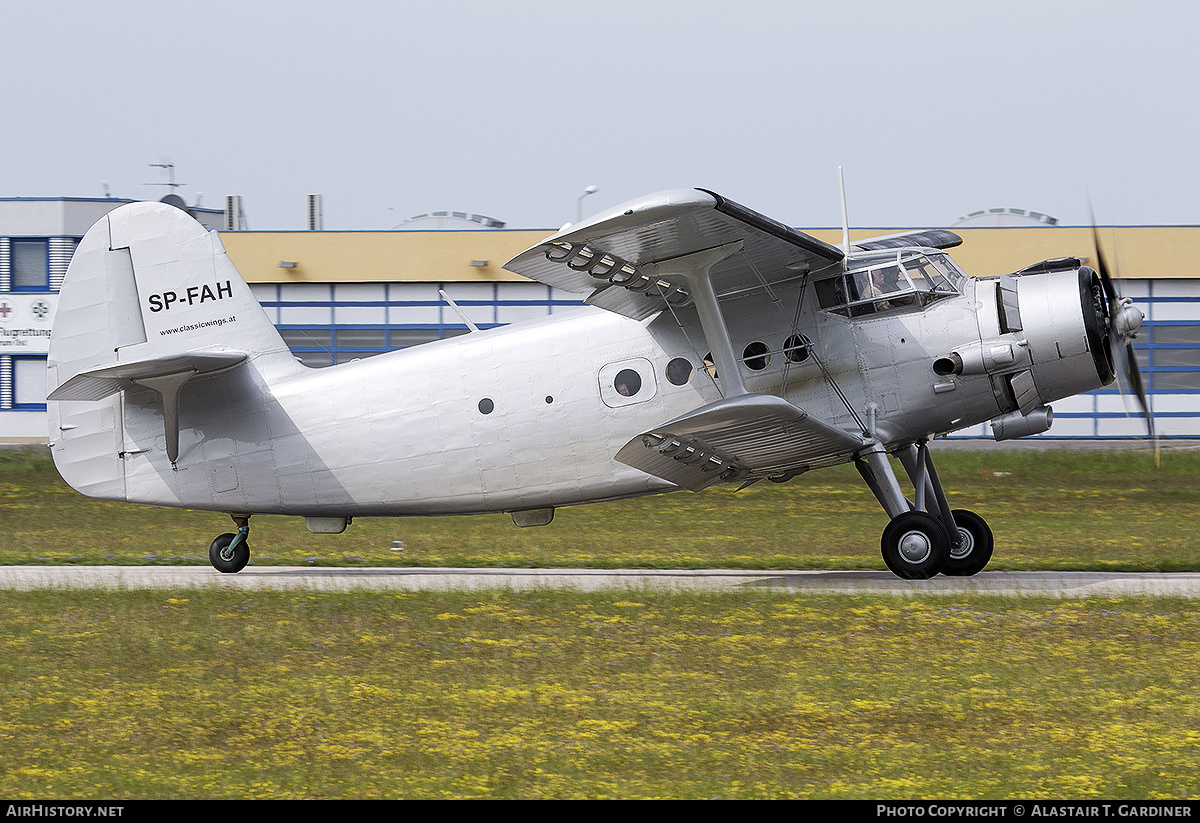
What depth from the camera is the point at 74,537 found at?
21000 millimetres

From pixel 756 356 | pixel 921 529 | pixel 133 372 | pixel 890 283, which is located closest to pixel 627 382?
pixel 756 356

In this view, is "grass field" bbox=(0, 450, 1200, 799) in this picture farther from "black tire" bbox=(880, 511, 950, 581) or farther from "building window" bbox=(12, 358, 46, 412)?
"building window" bbox=(12, 358, 46, 412)

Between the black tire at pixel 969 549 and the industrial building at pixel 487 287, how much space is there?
25.7 meters

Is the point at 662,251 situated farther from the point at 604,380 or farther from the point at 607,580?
the point at 607,580

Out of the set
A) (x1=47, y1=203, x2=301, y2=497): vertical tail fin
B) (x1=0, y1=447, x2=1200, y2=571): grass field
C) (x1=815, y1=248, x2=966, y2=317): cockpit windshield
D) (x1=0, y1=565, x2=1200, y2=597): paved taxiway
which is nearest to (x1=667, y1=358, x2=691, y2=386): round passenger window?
(x1=815, y1=248, x2=966, y2=317): cockpit windshield

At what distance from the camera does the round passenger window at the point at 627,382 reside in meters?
13.7

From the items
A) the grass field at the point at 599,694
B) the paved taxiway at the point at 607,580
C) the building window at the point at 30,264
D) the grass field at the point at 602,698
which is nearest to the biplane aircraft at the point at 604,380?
the paved taxiway at the point at 607,580

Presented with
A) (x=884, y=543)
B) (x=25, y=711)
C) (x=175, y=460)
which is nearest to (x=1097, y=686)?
(x=884, y=543)

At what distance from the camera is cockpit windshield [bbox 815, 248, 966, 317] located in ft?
43.2

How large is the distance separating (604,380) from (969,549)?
4.46m

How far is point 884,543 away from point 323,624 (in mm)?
5728

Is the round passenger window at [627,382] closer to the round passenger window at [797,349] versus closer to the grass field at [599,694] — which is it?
the round passenger window at [797,349]

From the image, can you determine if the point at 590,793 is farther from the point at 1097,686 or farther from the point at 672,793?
the point at 1097,686
